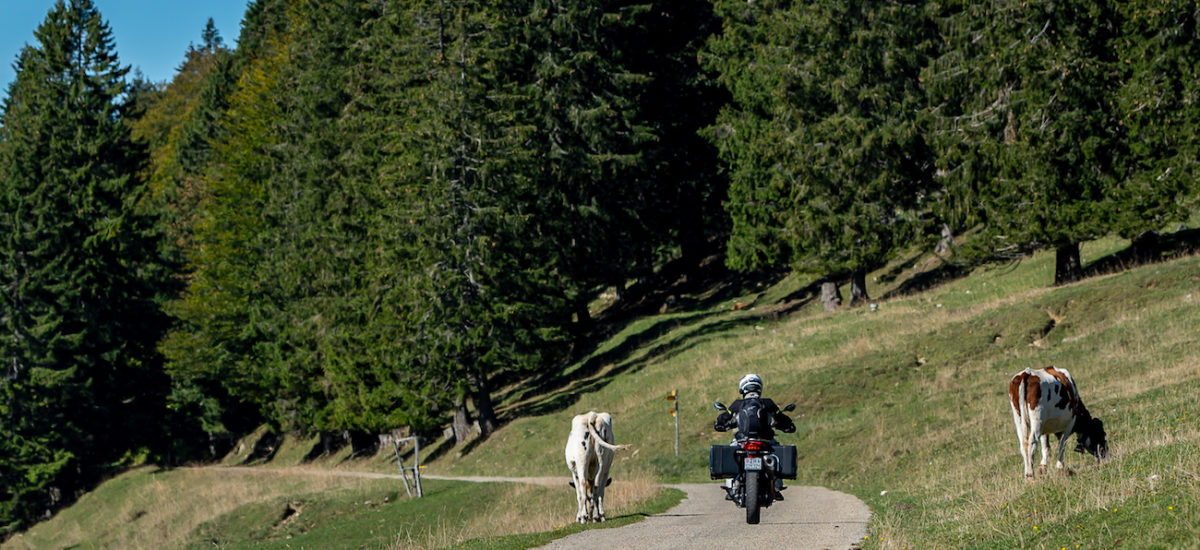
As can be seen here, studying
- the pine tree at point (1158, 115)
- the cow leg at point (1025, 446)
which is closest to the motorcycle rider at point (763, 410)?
the cow leg at point (1025, 446)

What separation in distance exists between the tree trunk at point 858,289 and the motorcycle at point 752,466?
32494 millimetres

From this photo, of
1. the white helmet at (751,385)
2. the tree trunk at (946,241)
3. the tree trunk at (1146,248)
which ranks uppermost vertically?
the tree trunk at (946,241)

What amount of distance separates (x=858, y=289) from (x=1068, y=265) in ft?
33.7

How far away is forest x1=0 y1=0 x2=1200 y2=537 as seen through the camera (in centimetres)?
3662

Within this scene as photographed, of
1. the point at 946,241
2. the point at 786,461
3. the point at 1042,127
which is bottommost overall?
the point at 786,461

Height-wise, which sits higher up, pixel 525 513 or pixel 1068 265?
pixel 1068 265

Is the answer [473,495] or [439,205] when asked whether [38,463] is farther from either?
[473,495]

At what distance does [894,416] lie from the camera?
28.5 m

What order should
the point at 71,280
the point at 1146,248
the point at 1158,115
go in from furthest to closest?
the point at 71,280, the point at 1146,248, the point at 1158,115

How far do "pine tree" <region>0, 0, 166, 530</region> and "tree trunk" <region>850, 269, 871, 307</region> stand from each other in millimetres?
42835

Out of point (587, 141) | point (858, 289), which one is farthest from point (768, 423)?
point (587, 141)

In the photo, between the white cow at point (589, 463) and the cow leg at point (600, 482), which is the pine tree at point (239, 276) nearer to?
the white cow at point (589, 463)

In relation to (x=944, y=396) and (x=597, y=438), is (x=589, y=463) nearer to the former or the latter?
(x=597, y=438)

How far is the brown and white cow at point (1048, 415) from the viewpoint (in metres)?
15.7
